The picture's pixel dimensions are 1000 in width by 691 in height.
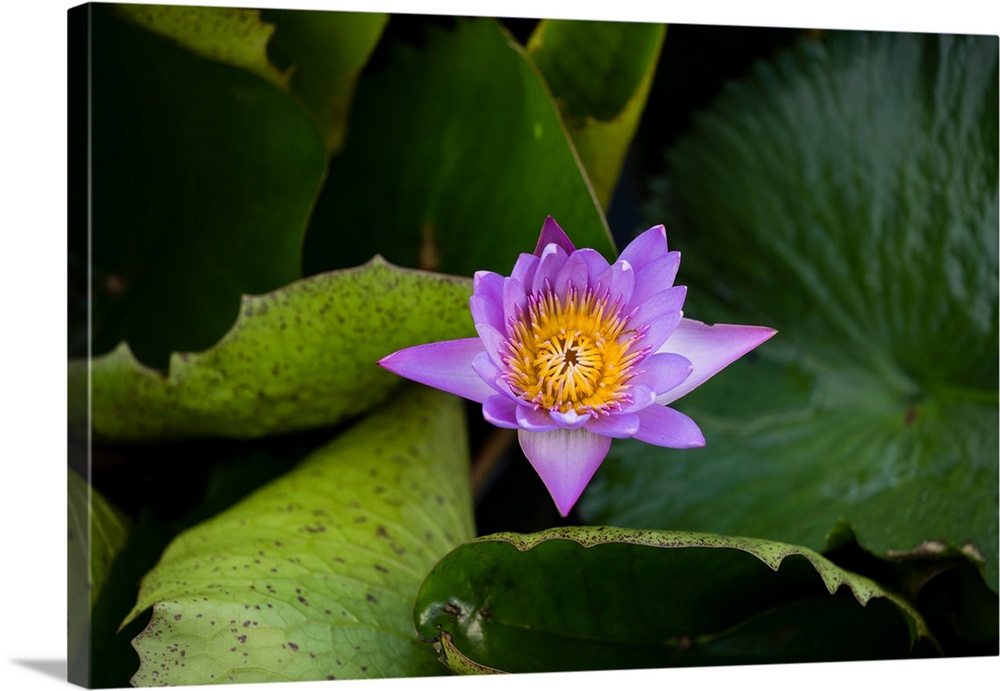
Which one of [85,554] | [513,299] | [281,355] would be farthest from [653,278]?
[85,554]

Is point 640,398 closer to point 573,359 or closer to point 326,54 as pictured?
point 573,359

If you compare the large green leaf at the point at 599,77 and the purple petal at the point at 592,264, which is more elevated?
the large green leaf at the point at 599,77

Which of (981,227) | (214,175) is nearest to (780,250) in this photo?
(981,227)

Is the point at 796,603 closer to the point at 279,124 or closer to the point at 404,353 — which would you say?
the point at 404,353

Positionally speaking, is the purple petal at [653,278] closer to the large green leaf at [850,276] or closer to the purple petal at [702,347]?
the purple petal at [702,347]

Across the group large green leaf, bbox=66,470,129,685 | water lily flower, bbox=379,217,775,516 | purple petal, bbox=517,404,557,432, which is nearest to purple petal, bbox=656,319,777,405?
water lily flower, bbox=379,217,775,516

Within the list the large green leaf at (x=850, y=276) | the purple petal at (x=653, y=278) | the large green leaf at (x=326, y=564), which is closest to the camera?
the large green leaf at (x=326, y=564)

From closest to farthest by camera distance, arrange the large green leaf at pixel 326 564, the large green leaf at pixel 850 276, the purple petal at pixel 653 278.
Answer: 1. the large green leaf at pixel 326 564
2. the purple petal at pixel 653 278
3. the large green leaf at pixel 850 276

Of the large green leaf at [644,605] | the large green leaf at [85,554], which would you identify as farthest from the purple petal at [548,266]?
the large green leaf at [85,554]

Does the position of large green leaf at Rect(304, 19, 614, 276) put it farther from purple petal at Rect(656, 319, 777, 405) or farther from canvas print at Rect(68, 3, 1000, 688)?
purple petal at Rect(656, 319, 777, 405)
